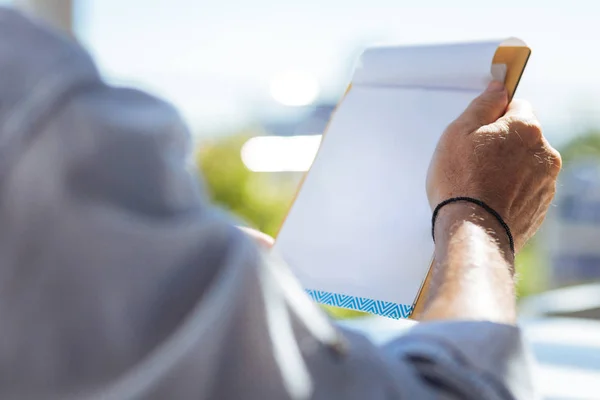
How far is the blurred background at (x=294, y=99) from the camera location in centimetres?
345

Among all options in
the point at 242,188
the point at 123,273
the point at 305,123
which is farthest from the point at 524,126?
the point at 242,188

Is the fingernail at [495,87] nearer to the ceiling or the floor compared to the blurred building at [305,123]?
nearer to the ceiling

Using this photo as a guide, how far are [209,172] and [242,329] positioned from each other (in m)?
4.47

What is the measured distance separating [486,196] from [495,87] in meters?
0.21

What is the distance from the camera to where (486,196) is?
2.69ft

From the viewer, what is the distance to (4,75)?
398 millimetres

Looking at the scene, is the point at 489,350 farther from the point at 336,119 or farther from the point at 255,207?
the point at 255,207

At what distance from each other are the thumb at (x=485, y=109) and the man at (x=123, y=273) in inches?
20.4

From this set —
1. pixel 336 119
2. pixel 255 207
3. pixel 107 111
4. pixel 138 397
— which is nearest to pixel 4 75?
pixel 107 111

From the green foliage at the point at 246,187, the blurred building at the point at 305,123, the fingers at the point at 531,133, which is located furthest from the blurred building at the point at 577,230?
the fingers at the point at 531,133

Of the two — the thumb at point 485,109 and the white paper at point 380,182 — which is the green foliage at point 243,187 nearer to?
the white paper at point 380,182

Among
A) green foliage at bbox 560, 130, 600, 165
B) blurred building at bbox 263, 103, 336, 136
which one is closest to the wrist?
blurred building at bbox 263, 103, 336, 136

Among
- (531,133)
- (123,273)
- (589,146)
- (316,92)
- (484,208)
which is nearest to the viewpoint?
(123,273)

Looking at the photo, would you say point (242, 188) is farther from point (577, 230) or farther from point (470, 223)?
point (470, 223)
